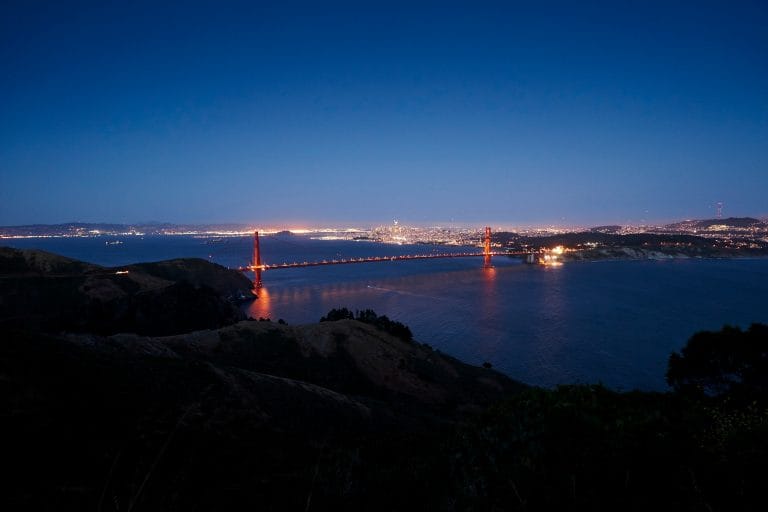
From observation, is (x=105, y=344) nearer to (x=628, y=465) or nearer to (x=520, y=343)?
(x=628, y=465)

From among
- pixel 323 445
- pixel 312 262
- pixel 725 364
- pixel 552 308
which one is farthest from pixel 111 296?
pixel 312 262

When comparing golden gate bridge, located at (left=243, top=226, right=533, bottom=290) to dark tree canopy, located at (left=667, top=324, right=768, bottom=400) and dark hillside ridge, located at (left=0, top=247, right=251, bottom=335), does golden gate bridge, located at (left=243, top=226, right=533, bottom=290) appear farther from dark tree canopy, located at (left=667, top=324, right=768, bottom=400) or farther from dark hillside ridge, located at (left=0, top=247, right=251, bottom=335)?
dark tree canopy, located at (left=667, top=324, right=768, bottom=400)

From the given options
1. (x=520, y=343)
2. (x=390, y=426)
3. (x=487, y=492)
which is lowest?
(x=520, y=343)

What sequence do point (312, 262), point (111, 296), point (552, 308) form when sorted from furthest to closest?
point (312, 262), point (552, 308), point (111, 296)

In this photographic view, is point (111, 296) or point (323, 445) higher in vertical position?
point (323, 445)

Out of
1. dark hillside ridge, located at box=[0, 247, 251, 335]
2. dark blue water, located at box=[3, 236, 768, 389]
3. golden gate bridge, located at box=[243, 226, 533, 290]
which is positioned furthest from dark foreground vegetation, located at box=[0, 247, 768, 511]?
golden gate bridge, located at box=[243, 226, 533, 290]

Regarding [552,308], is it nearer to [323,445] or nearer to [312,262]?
[323,445]

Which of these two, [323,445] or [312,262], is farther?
[312,262]

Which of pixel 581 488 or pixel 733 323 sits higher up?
pixel 581 488

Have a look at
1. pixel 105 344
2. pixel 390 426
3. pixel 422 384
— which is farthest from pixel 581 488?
pixel 422 384
